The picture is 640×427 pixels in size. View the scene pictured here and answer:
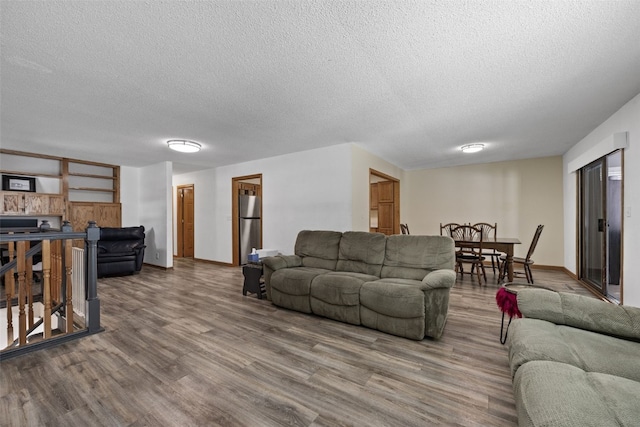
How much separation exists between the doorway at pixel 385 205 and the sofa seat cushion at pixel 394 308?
3883mm

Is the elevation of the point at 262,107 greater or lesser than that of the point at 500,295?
greater

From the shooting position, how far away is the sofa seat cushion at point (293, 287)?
3.12 metres

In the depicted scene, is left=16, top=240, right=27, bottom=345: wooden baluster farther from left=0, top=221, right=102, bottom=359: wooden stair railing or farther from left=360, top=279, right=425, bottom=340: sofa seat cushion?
left=360, top=279, right=425, bottom=340: sofa seat cushion

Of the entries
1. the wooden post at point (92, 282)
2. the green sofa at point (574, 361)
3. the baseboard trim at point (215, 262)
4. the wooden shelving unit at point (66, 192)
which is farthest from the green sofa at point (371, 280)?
the wooden shelving unit at point (66, 192)

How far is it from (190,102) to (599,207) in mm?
5603

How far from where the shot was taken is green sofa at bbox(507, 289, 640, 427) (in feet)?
3.08

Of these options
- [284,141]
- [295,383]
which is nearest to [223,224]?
[284,141]

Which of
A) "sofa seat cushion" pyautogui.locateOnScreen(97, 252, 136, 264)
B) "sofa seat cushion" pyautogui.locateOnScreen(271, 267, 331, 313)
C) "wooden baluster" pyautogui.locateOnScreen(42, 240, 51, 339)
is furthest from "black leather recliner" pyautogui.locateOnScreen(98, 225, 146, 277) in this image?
"sofa seat cushion" pyautogui.locateOnScreen(271, 267, 331, 313)

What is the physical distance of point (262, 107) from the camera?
3.04 meters

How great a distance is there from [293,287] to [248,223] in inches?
144

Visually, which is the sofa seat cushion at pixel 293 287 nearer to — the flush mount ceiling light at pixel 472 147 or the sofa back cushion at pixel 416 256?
the sofa back cushion at pixel 416 256

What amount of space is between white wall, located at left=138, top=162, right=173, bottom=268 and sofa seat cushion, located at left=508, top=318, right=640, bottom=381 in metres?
6.22

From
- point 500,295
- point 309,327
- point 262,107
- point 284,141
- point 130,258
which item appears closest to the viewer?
point 500,295

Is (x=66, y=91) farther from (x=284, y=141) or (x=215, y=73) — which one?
(x=284, y=141)
